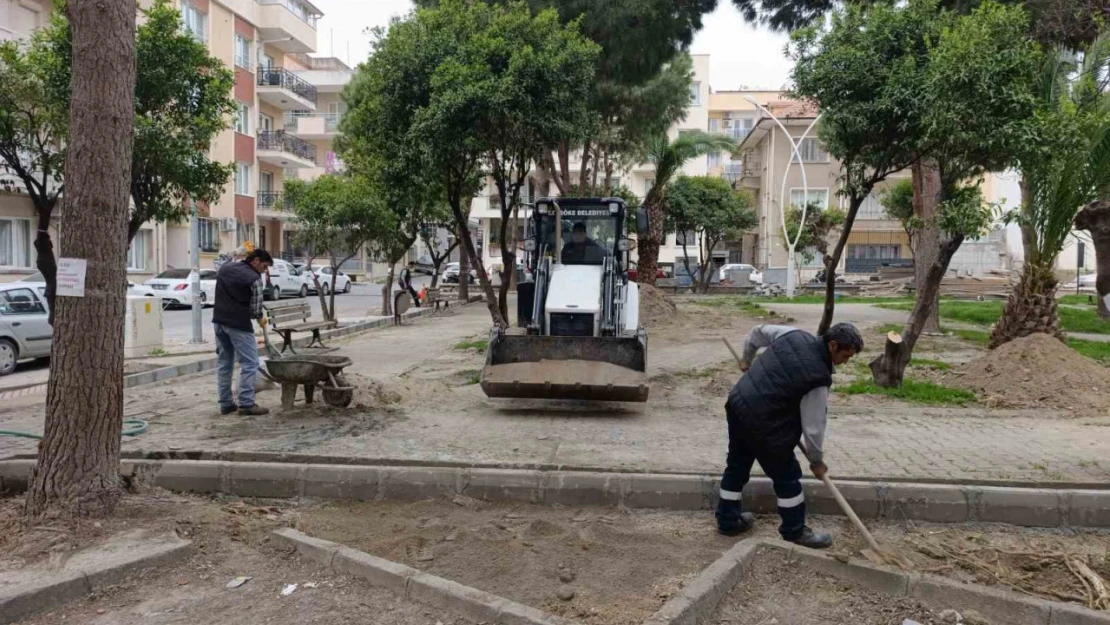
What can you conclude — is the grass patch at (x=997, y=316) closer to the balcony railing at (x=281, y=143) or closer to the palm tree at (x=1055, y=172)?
the palm tree at (x=1055, y=172)

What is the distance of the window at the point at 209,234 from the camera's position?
31.0 m

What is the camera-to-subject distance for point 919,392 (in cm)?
930

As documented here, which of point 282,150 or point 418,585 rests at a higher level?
point 282,150

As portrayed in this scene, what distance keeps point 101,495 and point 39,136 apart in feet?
22.3

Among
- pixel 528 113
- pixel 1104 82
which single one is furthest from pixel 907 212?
pixel 528 113

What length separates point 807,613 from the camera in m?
4.09

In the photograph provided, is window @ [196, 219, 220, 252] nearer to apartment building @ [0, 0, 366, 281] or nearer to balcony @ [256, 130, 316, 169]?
apartment building @ [0, 0, 366, 281]

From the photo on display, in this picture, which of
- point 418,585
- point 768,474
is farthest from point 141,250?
point 768,474

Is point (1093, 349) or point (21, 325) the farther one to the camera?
point (1093, 349)

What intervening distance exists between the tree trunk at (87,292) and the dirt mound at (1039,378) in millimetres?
8468

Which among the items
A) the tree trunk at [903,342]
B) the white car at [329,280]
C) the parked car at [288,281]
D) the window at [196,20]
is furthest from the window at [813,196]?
the tree trunk at [903,342]

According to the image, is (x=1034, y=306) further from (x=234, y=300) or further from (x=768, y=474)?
(x=234, y=300)

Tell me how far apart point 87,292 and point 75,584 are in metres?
1.63

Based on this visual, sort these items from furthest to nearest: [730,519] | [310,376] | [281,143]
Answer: [281,143] → [310,376] → [730,519]
